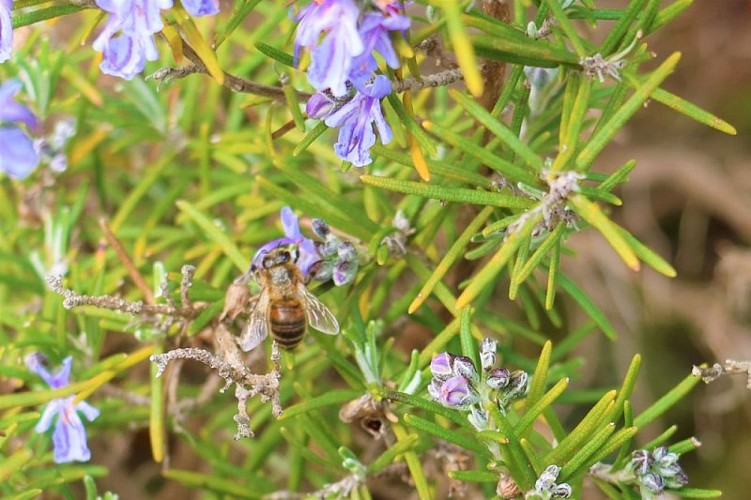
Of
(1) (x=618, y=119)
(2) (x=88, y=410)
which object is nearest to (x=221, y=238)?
(2) (x=88, y=410)

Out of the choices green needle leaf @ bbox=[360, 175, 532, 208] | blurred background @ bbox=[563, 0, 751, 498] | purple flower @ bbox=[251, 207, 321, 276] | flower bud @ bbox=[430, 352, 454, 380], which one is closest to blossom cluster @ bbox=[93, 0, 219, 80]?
green needle leaf @ bbox=[360, 175, 532, 208]

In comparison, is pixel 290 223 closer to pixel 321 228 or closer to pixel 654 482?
pixel 321 228

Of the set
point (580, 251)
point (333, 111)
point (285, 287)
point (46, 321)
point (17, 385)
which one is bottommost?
point (580, 251)

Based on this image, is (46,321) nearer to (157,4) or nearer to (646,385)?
(157,4)

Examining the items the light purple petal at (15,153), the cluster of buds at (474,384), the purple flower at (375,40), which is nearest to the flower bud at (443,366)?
the cluster of buds at (474,384)

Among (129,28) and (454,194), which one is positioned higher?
(129,28)

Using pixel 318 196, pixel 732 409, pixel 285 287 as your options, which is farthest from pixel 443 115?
pixel 732 409

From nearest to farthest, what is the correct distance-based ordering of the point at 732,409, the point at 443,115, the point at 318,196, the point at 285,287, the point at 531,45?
the point at 531,45 → the point at 285,287 → the point at 318,196 → the point at 443,115 → the point at 732,409
